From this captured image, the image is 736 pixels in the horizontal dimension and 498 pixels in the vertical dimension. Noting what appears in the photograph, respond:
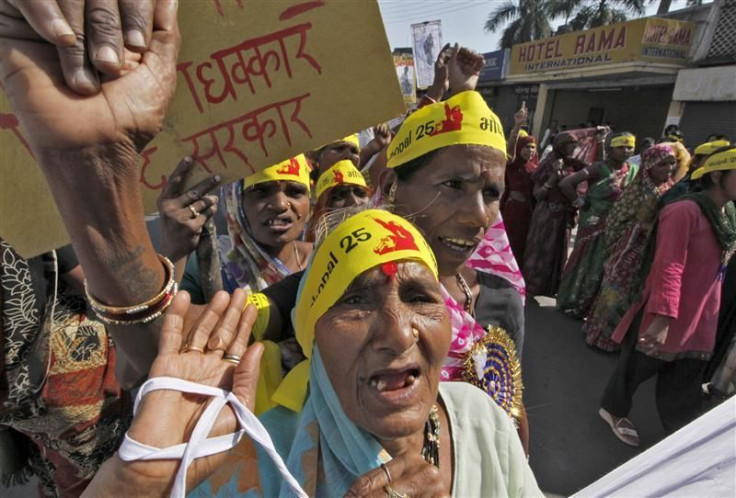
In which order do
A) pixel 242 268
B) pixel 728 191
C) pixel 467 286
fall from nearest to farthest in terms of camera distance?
pixel 467 286 → pixel 242 268 → pixel 728 191

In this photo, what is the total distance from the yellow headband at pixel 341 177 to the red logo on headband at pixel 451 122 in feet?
4.42

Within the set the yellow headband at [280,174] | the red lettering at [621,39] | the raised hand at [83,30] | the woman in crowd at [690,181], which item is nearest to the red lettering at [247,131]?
the raised hand at [83,30]

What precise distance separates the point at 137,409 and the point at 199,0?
94cm

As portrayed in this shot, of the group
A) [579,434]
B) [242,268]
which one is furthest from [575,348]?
[242,268]

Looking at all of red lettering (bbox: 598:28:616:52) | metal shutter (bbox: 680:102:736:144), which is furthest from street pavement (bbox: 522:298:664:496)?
red lettering (bbox: 598:28:616:52)

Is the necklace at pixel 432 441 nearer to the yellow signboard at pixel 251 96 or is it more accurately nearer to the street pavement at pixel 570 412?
the yellow signboard at pixel 251 96

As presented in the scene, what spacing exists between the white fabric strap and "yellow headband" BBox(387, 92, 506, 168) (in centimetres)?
111

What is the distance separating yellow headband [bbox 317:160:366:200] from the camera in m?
2.90

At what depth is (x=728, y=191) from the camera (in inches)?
115

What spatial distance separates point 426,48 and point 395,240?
16.9ft

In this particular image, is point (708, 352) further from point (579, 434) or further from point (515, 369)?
point (515, 369)

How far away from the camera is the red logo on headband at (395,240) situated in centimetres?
115

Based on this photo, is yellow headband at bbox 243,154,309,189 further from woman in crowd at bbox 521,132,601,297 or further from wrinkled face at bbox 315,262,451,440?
woman in crowd at bbox 521,132,601,297

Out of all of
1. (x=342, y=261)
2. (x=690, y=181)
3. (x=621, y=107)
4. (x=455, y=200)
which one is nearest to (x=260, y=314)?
(x=342, y=261)
